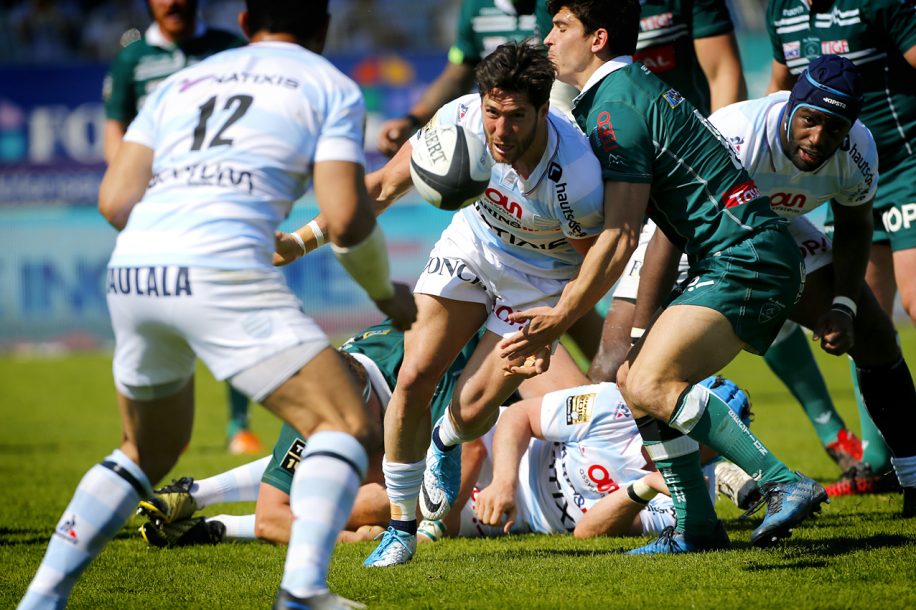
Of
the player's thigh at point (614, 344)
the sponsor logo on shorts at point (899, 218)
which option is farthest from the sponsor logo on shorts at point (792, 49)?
the player's thigh at point (614, 344)

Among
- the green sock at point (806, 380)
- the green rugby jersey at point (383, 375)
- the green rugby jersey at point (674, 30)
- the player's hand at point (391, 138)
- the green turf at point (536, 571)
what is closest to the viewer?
the green turf at point (536, 571)

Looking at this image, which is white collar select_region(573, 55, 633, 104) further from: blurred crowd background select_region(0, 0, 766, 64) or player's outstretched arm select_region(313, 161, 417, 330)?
blurred crowd background select_region(0, 0, 766, 64)

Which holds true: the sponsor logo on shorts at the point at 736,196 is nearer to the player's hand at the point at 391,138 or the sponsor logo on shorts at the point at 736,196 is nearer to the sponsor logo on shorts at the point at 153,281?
the sponsor logo on shorts at the point at 153,281

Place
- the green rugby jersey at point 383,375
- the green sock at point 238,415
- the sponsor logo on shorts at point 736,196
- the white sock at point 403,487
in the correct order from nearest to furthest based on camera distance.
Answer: the sponsor logo on shorts at point 736,196 → the white sock at point 403,487 → the green rugby jersey at point 383,375 → the green sock at point 238,415

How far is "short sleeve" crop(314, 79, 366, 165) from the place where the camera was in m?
3.53

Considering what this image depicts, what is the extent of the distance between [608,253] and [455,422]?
1169 mm

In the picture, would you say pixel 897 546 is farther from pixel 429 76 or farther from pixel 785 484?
pixel 429 76

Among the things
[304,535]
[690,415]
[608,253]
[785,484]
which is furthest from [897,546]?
[304,535]

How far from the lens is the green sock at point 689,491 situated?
15.6 feet

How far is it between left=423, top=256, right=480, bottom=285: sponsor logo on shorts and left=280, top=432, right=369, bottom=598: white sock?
1.78 metres

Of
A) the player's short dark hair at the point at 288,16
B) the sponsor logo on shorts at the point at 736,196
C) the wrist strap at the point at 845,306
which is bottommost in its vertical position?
the wrist strap at the point at 845,306

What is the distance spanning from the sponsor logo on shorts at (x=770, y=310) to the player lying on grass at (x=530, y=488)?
2.29 ft

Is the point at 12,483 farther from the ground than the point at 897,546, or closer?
closer

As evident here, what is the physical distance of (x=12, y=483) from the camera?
8031mm
